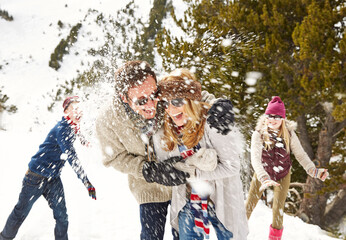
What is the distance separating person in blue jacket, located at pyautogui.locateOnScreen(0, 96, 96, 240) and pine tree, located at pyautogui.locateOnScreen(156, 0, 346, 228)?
4427mm

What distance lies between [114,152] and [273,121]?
6.62ft

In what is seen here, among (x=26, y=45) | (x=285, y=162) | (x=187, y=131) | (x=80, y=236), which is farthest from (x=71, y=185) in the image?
(x=26, y=45)

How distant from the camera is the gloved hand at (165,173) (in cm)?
179

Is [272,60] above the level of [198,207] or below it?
above

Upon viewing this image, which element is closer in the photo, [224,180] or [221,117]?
[221,117]

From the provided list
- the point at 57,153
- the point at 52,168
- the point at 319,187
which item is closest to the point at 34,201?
the point at 52,168

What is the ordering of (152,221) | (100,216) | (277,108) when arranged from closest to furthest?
1. (152,221)
2. (277,108)
3. (100,216)

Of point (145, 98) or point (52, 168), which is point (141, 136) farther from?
point (52, 168)

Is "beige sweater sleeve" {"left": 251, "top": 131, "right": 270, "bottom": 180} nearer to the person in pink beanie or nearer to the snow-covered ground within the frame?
the person in pink beanie

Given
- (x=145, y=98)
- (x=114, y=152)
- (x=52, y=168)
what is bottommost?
(x=114, y=152)

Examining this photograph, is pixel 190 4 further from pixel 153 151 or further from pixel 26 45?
pixel 26 45

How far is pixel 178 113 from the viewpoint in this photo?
1794mm

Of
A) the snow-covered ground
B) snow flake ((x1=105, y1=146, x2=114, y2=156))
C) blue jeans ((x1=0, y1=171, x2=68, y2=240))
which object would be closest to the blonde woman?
snow flake ((x1=105, y1=146, x2=114, y2=156))

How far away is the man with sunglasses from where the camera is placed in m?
1.80
